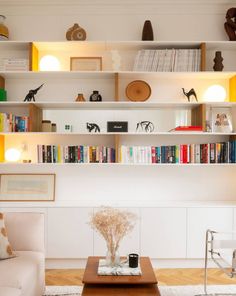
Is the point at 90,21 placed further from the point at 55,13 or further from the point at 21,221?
the point at 21,221

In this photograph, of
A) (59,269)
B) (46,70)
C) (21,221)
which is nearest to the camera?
(21,221)

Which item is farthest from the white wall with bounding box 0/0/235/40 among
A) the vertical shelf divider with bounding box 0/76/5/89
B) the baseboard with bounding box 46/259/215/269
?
the baseboard with bounding box 46/259/215/269

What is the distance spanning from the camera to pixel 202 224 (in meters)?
3.82

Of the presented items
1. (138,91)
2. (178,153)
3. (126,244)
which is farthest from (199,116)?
(126,244)

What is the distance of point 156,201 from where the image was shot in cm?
417

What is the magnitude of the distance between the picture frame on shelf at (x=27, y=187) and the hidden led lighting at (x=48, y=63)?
Answer: 1233 millimetres

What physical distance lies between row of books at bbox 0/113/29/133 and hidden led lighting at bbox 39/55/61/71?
2.01ft

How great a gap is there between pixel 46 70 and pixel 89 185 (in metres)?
1.41

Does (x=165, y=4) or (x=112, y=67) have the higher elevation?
(x=165, y=4)

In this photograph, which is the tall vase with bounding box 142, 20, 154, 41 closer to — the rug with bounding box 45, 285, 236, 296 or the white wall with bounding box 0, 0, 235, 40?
the white wall with bounding box 0, 0, 235, 40

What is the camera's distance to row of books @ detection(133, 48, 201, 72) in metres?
3.98

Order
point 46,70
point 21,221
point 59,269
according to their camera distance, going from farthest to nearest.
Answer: point 46,70 → point 59,269 → point 21,221

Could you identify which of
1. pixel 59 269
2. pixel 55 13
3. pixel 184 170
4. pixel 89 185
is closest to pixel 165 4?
pixel 55 13

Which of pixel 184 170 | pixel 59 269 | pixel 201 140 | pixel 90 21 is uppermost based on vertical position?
pixel 90 21
